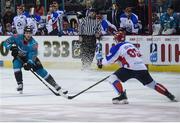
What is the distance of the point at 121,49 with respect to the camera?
985cm

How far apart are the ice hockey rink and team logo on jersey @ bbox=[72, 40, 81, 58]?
3.53 metres

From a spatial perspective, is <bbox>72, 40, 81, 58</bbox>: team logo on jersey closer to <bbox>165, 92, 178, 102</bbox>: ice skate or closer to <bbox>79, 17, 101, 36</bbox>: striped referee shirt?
<bbox>79, 17, 101, 36</bbox>: striped referee shirt

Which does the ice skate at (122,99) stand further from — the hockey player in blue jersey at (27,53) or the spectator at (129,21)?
the spectator at (129,21)

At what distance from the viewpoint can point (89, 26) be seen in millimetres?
17094

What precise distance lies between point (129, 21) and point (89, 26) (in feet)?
3.47

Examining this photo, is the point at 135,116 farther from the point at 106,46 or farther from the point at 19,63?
the point at 106,46

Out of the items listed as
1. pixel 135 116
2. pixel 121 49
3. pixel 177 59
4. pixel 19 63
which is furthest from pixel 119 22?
pixel 135 116

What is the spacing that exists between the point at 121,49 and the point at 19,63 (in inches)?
96.9

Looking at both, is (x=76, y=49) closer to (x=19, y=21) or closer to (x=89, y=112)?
(x=19, y=21)

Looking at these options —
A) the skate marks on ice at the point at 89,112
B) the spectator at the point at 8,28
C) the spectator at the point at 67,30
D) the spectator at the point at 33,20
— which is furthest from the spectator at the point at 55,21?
the skate marks on ice at the point at 89,112

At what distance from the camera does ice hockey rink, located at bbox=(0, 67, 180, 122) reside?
847cm

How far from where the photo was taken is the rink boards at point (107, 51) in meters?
16.0

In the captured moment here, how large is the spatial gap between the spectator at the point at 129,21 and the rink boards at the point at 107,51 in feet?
0.91

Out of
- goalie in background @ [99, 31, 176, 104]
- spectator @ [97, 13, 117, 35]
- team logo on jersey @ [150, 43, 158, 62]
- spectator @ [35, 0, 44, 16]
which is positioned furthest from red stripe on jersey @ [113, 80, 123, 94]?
spectator @ [35, 0, 44, 16]
